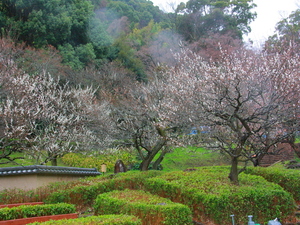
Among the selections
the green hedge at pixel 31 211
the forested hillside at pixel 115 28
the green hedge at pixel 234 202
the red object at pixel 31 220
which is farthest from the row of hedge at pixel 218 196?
the forested hillside at pixel 115 28

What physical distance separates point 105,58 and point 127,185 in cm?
2278

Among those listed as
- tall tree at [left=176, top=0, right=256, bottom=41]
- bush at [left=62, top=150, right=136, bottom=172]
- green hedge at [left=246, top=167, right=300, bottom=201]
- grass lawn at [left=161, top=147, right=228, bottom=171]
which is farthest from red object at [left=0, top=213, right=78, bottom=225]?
tall tree at [left=176, top=0, right=256, bottom=41]

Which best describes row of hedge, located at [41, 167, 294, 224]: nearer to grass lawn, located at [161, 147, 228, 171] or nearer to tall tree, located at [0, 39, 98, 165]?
tall tree, located at [0, 39, 98, 165]

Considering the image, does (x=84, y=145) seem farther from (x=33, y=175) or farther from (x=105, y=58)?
(x=105, y=58)

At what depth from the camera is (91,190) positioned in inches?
386

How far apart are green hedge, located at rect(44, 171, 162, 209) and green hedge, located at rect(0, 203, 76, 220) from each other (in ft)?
6.98

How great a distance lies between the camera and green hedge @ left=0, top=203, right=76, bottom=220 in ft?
21.5

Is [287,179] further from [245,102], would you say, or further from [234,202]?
[234,202]

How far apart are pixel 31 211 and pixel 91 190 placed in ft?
10.1

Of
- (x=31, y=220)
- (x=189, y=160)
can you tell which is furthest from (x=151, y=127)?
(x=31, y=220)

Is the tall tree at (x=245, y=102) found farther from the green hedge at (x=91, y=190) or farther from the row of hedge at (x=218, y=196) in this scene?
the green hedge at (x=91, y=190)

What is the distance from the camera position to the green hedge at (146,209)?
639 cm

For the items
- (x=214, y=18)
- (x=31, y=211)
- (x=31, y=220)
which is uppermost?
(x=214, y=18)

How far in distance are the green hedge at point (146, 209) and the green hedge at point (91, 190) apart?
1.69m
